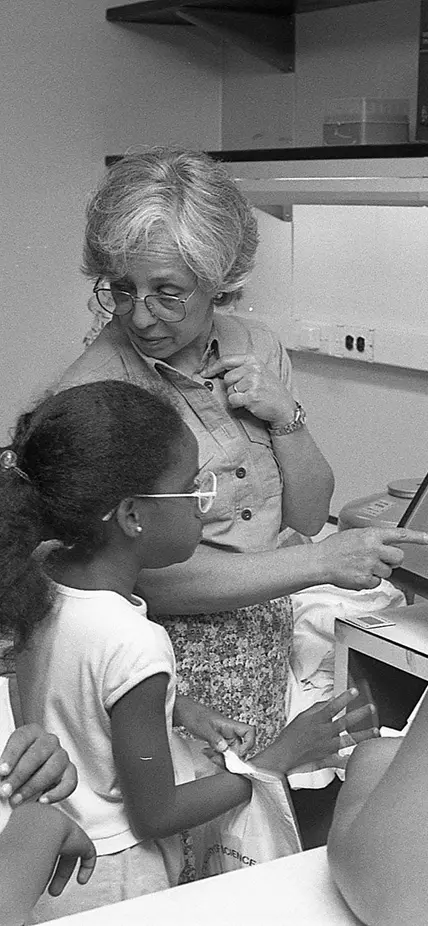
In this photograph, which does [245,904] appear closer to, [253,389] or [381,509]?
[253,389]

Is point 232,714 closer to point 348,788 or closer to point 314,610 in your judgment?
point 314,610

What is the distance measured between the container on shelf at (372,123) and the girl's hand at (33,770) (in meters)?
1.70

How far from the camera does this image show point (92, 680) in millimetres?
1106

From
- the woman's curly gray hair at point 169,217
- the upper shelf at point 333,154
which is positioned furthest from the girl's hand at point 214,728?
the upper shelf at point 333,154

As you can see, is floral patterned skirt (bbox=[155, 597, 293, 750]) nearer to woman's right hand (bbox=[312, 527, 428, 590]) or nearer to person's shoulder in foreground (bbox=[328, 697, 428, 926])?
woman's right hand (bbox=[312, 527, 428, 590])

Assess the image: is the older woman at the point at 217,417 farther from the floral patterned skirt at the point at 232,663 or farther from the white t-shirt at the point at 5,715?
the white t-shirt at the point at 5,715

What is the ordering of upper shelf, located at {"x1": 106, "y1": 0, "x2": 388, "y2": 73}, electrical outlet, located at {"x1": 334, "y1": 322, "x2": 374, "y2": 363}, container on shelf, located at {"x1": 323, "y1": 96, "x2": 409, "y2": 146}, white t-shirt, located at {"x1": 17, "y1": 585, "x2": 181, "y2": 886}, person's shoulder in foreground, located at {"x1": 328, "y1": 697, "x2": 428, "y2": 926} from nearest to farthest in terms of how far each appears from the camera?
person's shoulder in foreground, located at {"x1": 328, "y1": 697, "x2": 428, "y2": 926} < white t-shirt, located at {"x1": 17, "y1": 585, "x2": 181, "y2": 886} < container on shelf, located at {"x1": 323, "y1": 96, "x2": 409, "y2": 146} < electrical outlet, located at {"x1": 334, "y1": 322, "x2": 374, "y2": 363} < upper shelf, located at {"x1": 106, "y1": 0, "x2": 388, "y2": 73}

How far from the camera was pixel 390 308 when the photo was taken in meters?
2.54

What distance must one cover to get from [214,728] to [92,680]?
0.68ft

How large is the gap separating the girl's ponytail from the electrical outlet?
159cm

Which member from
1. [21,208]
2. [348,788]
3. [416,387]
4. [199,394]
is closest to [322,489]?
[199,394]

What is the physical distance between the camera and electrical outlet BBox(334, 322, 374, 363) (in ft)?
8.49

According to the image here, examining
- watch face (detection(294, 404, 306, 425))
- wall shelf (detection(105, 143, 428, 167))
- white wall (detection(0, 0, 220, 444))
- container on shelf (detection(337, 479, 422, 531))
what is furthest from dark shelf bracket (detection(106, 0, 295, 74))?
watch face (detection(294, 404, 306, 425))

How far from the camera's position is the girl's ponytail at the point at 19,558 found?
110 centimetres
